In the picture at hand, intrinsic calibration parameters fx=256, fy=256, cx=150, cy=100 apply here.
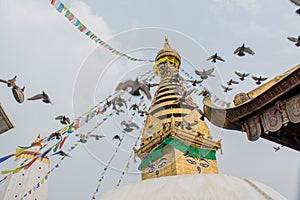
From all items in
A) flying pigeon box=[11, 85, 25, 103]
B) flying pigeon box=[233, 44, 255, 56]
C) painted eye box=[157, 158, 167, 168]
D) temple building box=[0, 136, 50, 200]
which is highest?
flying pigeon box=[233, 44, 255, 56]

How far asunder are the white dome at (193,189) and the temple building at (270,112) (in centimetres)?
389

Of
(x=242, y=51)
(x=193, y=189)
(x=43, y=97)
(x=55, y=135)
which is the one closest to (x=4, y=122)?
(x=43, y=97)

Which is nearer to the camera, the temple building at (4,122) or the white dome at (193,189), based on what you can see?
the temple building at (4,122)

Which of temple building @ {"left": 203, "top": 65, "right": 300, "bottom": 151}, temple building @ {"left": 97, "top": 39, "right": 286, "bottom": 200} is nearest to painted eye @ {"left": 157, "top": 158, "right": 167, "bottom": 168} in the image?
temple building @ {"left": 97, "top": 39, "right": 286, "bottom": 200}

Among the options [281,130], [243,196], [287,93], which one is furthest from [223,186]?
[287,93]

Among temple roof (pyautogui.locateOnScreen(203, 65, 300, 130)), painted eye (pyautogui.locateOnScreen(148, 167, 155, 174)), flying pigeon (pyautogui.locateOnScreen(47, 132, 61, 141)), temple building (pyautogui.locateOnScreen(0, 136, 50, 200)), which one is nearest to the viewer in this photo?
temple roof (pyautogui.locateOnScreen(203, 65, 300, 130))

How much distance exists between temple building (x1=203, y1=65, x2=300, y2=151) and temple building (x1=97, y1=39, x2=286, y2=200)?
4030mm

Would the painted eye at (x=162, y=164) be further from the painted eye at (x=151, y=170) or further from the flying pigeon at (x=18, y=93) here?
the flying pigeon at (x=18, y=93)

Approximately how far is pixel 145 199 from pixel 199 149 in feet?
26.8

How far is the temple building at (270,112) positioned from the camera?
4.52 metres

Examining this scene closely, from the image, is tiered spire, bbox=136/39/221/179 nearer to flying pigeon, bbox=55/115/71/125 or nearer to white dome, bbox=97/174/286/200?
white dome, bbox=97/174/286/200

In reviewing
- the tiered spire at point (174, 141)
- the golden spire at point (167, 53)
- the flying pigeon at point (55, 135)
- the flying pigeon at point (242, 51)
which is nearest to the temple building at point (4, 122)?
the flying pigeon at point (55, 135)

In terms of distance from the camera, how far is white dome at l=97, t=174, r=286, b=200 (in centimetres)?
863

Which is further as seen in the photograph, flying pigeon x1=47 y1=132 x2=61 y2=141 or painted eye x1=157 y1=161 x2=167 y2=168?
painted eye x1=157 y1=161 x2=167 y2=168
